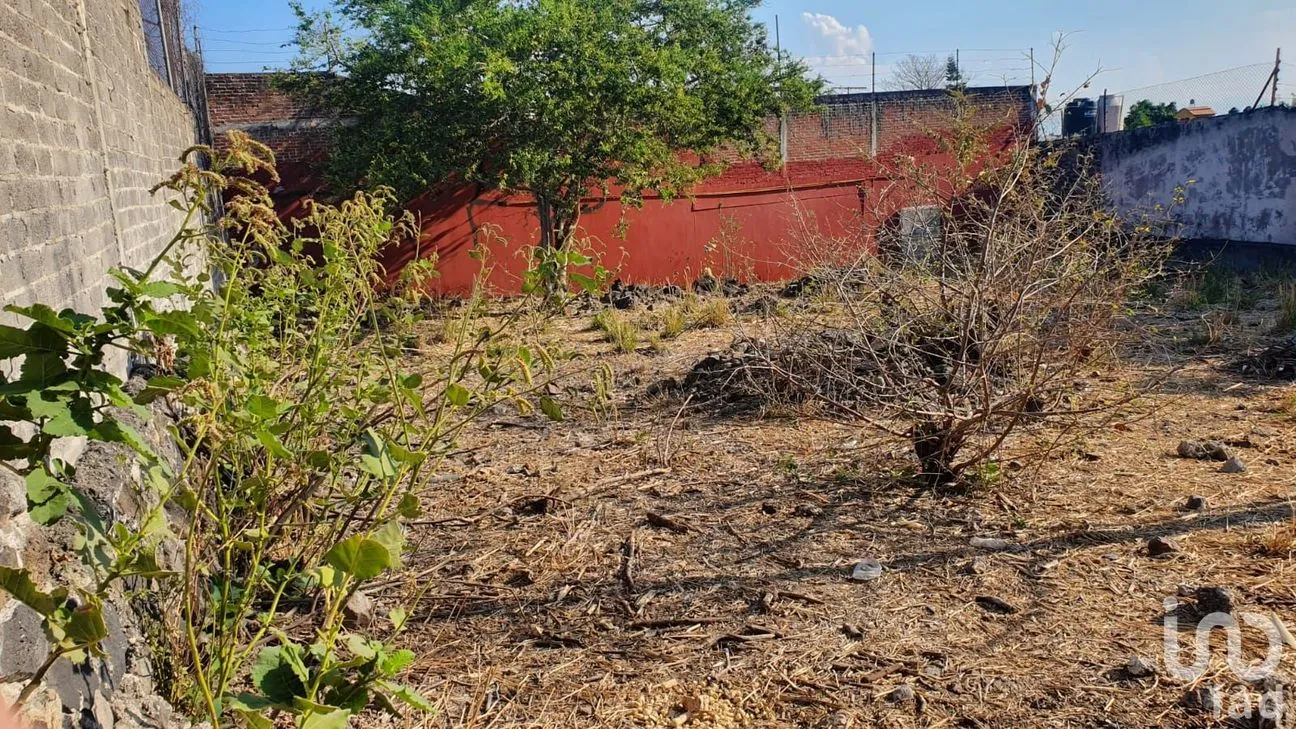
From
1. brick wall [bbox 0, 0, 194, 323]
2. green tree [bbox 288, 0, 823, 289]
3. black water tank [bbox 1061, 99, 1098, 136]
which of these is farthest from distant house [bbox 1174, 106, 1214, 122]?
brick wall [bbox 0, 0, 194, 323]

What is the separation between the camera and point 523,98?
10.5 metres

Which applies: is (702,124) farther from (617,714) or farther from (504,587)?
(617,714)

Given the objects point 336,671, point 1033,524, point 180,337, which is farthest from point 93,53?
point 1033,524

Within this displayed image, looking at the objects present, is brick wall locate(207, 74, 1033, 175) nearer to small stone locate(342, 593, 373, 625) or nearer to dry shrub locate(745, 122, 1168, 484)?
dry shrub locate(745, 122, 1168, 484)

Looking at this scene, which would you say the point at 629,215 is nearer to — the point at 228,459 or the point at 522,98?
the point at 522,98

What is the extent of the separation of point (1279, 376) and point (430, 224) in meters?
10.8

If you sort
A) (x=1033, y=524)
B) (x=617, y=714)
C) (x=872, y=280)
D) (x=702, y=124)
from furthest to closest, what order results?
(x=702, y=124)
(x=872, y=280)
(x=1033, y=524)
(x=617, y=714)

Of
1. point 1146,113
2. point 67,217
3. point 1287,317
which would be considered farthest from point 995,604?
point 1146,113

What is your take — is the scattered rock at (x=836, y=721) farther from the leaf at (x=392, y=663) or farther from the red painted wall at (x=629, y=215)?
the red painted wall at (x=629, y=215)

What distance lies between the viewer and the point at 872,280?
4719mm

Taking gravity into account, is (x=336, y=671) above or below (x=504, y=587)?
above

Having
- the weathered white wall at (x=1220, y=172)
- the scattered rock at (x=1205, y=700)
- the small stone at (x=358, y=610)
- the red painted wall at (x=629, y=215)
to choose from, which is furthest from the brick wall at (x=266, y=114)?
the scattered rock at (x=1205, y=700)

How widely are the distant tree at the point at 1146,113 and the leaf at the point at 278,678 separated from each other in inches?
875

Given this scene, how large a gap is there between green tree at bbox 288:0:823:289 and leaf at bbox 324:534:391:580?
9270 mm
